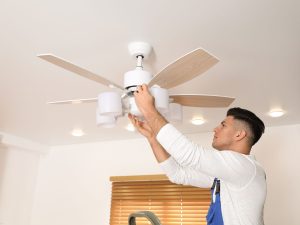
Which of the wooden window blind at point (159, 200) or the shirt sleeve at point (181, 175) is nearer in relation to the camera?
the shirt sleeve at point (181, 175)

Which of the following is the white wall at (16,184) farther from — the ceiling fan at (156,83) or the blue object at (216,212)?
the blue object at (216,212)

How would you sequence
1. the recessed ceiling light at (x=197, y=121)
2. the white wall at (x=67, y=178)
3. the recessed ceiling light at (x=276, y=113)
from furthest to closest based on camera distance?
the white wall at (x=67, y=178)
the recessed ceiling light at (x=197, y=121)
the recessed ceiling light at (x=276, y=113)

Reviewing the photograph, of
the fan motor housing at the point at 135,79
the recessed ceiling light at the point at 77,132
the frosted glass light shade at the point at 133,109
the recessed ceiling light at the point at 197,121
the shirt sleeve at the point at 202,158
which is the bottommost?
the shirt sleeve at the point at 202,158

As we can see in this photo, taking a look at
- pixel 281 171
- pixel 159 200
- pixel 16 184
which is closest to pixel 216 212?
pixel 281 171

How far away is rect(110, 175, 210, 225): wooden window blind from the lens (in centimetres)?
302

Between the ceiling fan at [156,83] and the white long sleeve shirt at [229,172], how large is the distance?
27cm

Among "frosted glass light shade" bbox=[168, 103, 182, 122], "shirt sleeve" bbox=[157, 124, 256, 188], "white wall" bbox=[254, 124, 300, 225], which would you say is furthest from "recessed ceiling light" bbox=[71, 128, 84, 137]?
"shirt sleeve" bbox=[157, 124, 256, 188]

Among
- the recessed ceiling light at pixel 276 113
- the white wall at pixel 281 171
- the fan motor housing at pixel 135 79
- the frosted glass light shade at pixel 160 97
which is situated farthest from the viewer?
the white wall at pixel 281 171

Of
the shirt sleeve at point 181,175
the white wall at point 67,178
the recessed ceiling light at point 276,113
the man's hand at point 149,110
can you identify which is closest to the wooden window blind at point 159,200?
the white wall at point 67,178

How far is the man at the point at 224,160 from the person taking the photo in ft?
3.93

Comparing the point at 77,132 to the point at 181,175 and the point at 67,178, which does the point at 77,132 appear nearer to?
the point at 67,178

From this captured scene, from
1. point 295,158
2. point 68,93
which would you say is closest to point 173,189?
point 295,158

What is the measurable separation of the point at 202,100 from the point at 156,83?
0.96ft

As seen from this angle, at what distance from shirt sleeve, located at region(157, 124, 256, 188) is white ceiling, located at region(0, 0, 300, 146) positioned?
1.90 feet
